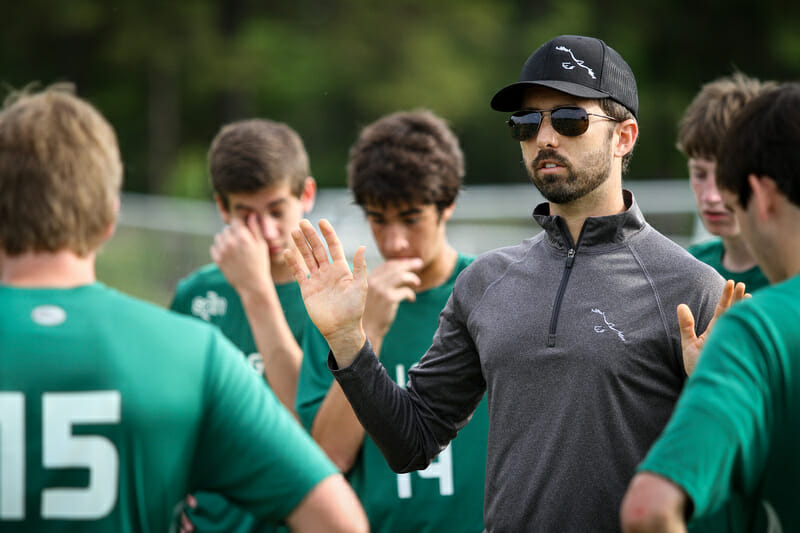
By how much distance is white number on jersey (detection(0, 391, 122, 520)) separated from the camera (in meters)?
2.30

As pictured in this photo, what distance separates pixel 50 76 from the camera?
26.3 meters

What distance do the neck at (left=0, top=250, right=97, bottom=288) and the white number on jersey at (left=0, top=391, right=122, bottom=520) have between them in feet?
0.94

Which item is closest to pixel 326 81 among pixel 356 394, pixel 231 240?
pixel 231 240

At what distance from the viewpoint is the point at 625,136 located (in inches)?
133

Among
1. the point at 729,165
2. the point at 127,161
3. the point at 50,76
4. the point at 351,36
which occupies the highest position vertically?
the point at 729,165

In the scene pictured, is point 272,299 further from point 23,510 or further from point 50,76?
point 50,76

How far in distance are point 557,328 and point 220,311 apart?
97.3 inches

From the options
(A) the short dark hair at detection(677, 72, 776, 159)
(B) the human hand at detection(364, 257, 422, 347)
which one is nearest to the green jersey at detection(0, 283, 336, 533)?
(B) the human hand at detection(364, 257, 422, 347)

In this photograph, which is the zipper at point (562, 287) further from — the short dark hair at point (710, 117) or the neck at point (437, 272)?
the short dark hair at point (710, 117)

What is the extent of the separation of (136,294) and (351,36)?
13.2 meters

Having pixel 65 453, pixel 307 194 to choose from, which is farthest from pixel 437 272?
pixel 65 453

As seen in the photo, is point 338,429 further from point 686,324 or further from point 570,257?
point 686,324

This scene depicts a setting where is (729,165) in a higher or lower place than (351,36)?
higher

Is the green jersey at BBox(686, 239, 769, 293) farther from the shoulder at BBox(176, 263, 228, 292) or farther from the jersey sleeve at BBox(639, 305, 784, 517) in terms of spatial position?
the shoulder at BBox(176, 263, 228, 292)
